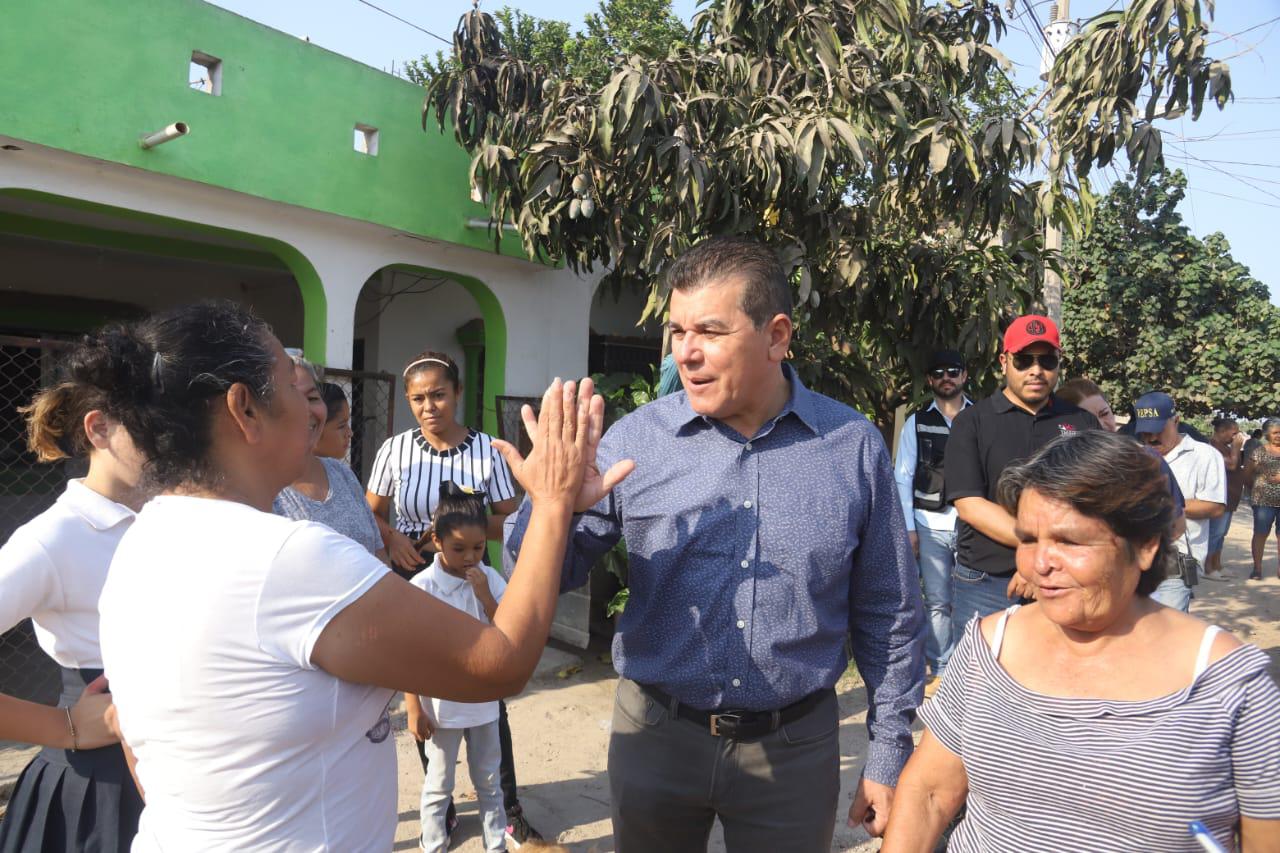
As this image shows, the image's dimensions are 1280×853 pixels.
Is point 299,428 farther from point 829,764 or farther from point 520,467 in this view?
point 829,764

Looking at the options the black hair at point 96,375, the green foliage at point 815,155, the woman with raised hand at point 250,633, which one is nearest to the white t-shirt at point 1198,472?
the green foliage at point 815,155

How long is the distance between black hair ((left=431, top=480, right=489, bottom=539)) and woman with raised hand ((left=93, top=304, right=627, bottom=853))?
186cm

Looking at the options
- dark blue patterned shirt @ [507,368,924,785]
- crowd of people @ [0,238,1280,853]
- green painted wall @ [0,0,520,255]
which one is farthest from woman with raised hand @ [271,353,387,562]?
green painted wall @ [0,0,520,255]

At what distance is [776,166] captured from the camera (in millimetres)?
4578

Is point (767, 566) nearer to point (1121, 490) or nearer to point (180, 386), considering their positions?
point (1121, 490)

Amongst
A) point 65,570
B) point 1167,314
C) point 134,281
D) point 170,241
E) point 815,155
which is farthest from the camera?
point 1167,314

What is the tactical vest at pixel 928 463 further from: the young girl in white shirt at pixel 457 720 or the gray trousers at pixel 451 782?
the gray trousers at pixel 451 782

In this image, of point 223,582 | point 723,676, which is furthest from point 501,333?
point 223,582

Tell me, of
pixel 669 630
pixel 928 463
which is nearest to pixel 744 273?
pixel 669 630

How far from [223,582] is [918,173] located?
4699 millimetres

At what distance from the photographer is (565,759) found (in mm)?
4340

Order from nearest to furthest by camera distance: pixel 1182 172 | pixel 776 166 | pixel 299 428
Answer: pixel 299 428
pixel 776 166
pixel 1182 172

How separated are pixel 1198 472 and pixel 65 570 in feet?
18.9

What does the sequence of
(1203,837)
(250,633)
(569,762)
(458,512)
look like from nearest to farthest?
(250,633) → (1203,837) → (458,512) → (569,762)
